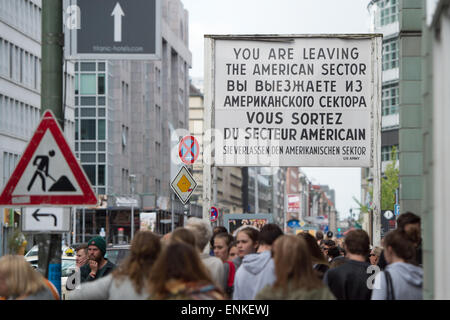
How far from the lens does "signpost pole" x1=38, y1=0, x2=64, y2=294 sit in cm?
873

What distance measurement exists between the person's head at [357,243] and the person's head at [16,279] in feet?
9.32

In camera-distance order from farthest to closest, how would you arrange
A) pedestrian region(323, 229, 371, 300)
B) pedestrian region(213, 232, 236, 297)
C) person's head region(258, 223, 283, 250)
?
1. pedestrian region(213, 232, 236, 297)
2. person's head region(258, 223, 283, 250)
3. pedestrian region(323, 229, 371, 300)

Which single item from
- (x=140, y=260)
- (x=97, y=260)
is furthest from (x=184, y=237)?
(x=97, y=260)

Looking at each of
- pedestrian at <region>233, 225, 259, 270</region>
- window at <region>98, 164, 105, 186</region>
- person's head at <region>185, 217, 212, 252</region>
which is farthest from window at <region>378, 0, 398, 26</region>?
person's head at <region>185, 217, 212, 252</region>

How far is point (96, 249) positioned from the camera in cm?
1125

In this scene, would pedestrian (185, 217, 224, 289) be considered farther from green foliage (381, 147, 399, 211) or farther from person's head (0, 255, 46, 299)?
green foliage (381, 147, 399, 211)

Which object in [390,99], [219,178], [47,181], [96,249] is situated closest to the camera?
[47,181]

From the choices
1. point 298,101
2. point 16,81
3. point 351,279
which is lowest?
point 351,279

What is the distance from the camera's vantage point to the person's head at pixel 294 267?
6367 millimetres

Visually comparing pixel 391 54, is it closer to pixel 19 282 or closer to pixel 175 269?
pixel 19 282

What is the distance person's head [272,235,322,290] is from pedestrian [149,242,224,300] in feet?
1.46

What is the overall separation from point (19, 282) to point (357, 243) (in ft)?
9.94
